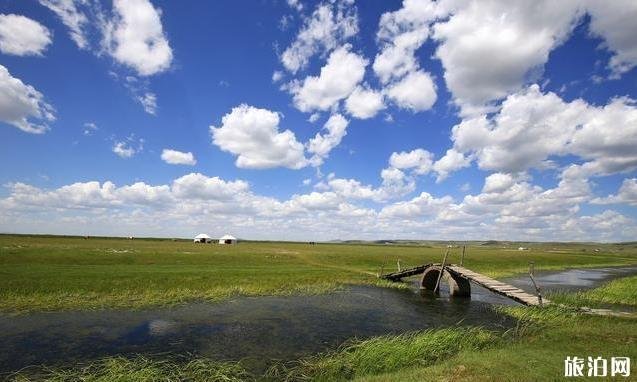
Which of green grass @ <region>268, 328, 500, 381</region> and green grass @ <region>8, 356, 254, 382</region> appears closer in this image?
green grass @ <region>8, 356, 254, 382</region>

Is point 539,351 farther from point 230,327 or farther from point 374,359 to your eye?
point 230,327

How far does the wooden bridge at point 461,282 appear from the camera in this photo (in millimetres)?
32375

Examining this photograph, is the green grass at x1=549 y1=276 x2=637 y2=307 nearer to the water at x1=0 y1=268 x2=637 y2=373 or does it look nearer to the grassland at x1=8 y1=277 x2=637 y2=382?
the water at x1=0 y1=268 x2=637 y2=373

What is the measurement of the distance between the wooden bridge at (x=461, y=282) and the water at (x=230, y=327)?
2264 mm

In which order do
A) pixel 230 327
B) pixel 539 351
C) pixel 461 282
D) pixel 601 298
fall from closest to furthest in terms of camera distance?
pixel 539 351 → pixel 230 327 → pixel 601 298 → pixel 461 282

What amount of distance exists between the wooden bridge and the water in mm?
2264

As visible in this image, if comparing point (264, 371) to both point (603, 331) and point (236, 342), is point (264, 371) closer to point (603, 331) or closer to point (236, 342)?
point (236, 342)

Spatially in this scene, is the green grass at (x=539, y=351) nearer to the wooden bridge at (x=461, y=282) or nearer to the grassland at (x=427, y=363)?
the grassland at (x=427, y=363)

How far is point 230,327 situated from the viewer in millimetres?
25469

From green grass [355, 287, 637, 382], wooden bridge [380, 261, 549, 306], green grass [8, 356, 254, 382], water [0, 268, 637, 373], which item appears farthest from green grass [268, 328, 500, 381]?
wooden bridge [380, 261, 549, 306]

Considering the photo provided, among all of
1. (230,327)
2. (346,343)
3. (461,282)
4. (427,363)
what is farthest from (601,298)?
(230,327)

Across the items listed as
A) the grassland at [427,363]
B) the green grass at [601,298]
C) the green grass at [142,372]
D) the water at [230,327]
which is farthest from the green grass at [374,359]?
the green grass at [601,298]

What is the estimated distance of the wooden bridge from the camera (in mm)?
32375

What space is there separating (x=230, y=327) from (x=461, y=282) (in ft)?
89.7
